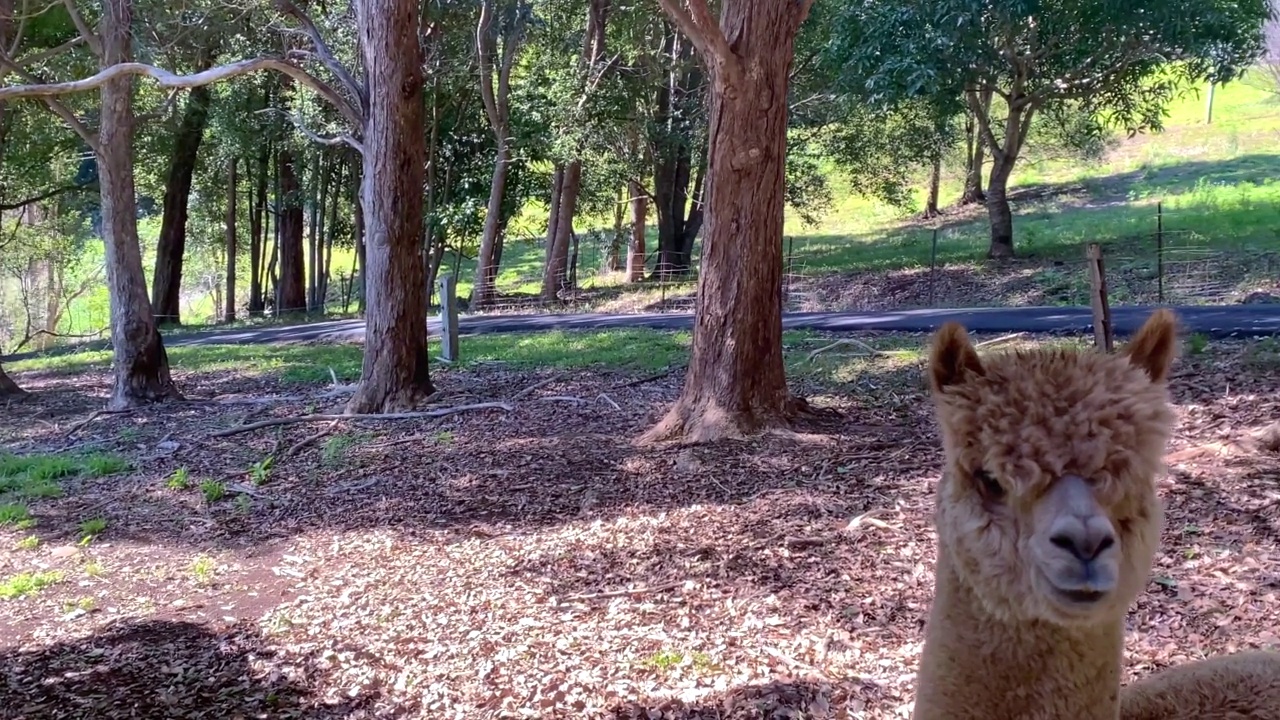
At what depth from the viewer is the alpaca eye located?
218 centimetres

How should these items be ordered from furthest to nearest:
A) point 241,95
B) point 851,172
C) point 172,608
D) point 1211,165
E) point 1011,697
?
point 1211,165, point 851,172, point 241,95, point 172,608, point 1011,697

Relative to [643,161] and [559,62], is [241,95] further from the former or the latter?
[643,161]

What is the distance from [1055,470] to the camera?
2080mm

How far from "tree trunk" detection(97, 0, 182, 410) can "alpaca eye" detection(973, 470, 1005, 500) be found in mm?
12749

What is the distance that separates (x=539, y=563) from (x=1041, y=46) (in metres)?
20.0

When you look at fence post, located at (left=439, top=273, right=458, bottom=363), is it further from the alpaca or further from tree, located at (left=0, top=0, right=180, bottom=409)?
the alpaca

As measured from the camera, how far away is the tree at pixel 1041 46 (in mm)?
19562

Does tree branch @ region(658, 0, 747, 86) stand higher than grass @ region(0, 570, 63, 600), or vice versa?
tree branch @ region(658, 0, 747, 86)

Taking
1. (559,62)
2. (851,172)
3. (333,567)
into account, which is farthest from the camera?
(851,172)

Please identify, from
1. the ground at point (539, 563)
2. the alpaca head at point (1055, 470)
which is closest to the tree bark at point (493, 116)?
the ground at point (539, 563)

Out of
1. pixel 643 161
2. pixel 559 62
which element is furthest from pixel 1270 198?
pixel 559 62

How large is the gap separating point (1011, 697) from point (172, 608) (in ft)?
17.9

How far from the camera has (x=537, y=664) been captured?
4.76 m

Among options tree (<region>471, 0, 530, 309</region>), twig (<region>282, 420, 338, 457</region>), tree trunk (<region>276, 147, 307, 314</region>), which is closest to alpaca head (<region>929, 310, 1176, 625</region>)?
twig (<region>282, 420, 338, 457</region>)
